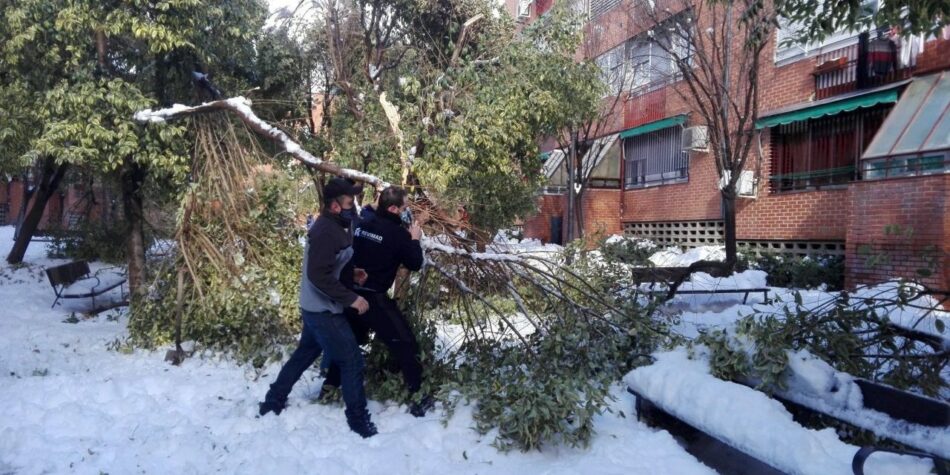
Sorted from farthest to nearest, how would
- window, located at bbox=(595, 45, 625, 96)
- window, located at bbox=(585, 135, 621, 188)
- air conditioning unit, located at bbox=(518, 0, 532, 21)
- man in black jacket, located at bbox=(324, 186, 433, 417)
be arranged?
air conditioning unit, located at bbox=(518, 0, 532, 21) → window, located at bbox=(585, 135, 621, 188) → window, located at bbox=(595, 45, 625, 96) → man in black jacket, located at bbox=(324, 186, 433, 417)

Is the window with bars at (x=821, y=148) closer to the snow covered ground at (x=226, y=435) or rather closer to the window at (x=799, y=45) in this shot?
the window at (x=799, y=45)

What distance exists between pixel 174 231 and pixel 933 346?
681cm

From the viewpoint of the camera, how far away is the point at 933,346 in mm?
4379

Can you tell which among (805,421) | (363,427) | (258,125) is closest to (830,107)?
(805,421)

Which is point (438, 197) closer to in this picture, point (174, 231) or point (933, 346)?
point (174, 231)

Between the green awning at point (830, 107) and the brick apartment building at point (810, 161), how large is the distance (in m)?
0.02

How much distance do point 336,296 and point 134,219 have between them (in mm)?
6030

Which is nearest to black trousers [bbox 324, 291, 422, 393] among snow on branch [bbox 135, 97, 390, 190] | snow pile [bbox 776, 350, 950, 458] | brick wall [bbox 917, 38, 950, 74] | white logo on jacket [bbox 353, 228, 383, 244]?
white logo on jacket [bbox 353, 228, 383, 244]

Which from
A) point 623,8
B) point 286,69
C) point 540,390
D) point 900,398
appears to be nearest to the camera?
point 900,398

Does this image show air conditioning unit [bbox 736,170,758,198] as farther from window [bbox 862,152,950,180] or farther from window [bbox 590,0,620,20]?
window [bbox 590,0,620,20]

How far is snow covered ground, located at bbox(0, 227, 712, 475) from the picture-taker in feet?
13.3

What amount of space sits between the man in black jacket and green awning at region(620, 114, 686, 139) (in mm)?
12377

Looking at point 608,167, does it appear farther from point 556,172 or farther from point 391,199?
point 391,199

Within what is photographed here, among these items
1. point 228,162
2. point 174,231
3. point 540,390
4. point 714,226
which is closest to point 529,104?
point 228,162
